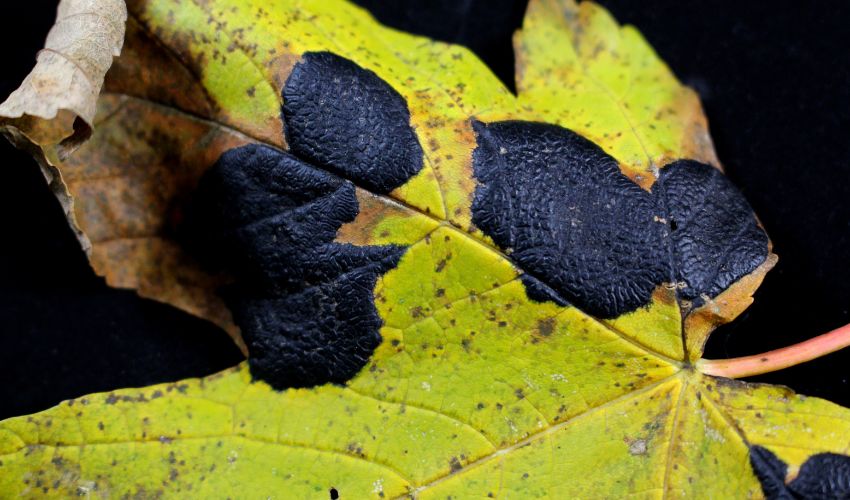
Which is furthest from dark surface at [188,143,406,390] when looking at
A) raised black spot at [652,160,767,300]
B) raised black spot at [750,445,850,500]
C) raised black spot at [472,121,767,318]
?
raised black spot at [750,445,850,500]

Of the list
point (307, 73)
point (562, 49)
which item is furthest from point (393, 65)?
point (562, 49)

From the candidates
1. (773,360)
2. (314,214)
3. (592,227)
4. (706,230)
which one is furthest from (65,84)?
(773,360)

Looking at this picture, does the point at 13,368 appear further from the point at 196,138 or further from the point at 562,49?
the point at 562,49

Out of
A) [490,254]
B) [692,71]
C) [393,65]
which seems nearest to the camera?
[490,254]

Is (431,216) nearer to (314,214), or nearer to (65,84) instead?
(314,214)

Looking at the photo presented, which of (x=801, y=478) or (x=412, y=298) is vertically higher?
(x=412, y=298)

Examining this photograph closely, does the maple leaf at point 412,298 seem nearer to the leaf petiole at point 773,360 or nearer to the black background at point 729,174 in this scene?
the leaf petiole at point 773,360
